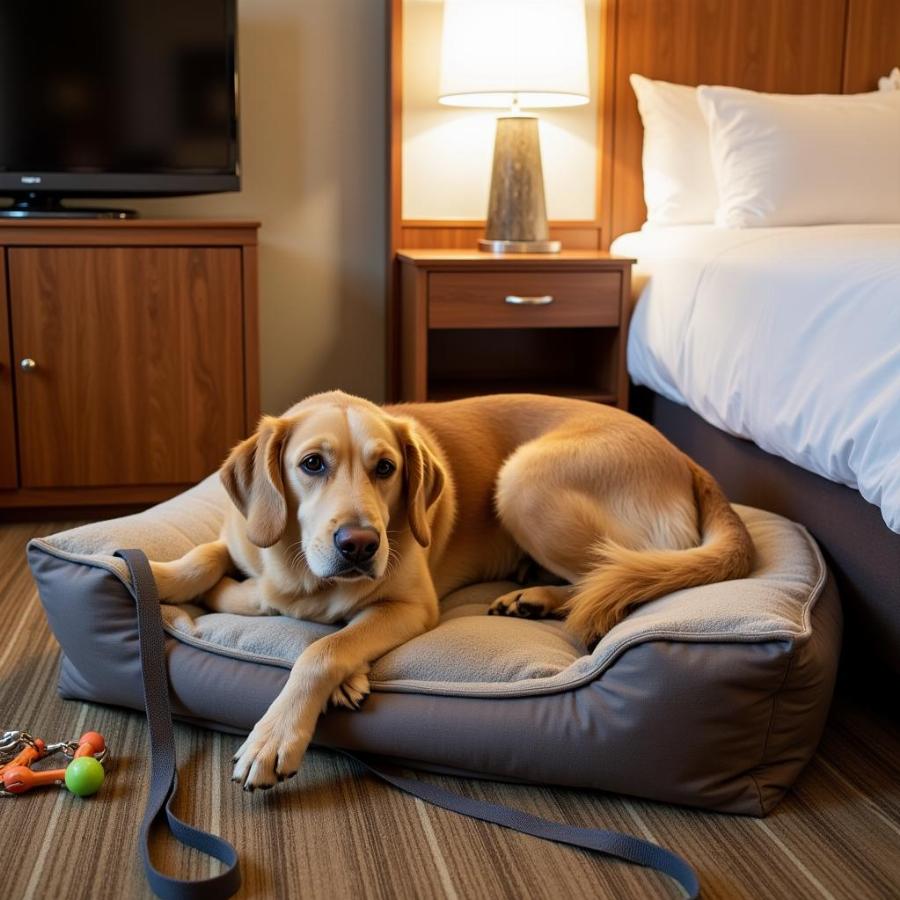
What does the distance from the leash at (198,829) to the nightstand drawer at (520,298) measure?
162cm

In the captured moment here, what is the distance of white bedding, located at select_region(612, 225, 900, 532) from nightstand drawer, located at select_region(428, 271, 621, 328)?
0.52 feet

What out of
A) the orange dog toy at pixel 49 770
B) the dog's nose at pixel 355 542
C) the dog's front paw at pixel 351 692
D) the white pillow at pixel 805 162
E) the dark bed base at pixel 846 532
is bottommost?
the orange dog toy at pixel 49 770

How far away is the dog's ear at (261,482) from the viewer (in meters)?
1.93

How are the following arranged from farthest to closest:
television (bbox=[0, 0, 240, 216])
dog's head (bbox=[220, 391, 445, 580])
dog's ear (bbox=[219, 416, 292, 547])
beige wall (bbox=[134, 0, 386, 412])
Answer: beige wall (bbox=[134, 0, 386, 412])
television (bbox=[0, 0, 240, 216])
dog's ear (bbox=[219, 416, 292, 547])
dog's head (bbox=[220, 391, 445, 580])

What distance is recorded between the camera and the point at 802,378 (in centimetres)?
235

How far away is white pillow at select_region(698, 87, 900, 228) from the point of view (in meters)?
3.32

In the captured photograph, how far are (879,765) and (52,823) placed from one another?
53.2 inches

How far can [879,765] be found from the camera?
1.93 meters

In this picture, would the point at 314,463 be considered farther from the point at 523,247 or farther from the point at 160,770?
the point at 523,247

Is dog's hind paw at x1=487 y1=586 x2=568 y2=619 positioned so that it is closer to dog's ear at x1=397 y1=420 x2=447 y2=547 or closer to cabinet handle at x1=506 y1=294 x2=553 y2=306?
dog's ear at x1=397 y1=420 x2=447 y2=547

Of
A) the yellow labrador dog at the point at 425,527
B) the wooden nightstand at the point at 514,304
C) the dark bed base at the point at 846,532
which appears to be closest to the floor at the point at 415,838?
the yellow labrador dog at the point at 425,527

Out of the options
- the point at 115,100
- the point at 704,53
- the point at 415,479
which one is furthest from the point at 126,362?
the point at 704,53

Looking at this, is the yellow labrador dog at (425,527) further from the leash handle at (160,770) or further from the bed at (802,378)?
the bed at (802,378)

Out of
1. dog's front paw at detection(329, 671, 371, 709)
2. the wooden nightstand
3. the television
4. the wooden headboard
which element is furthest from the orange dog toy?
the wooden headboard
